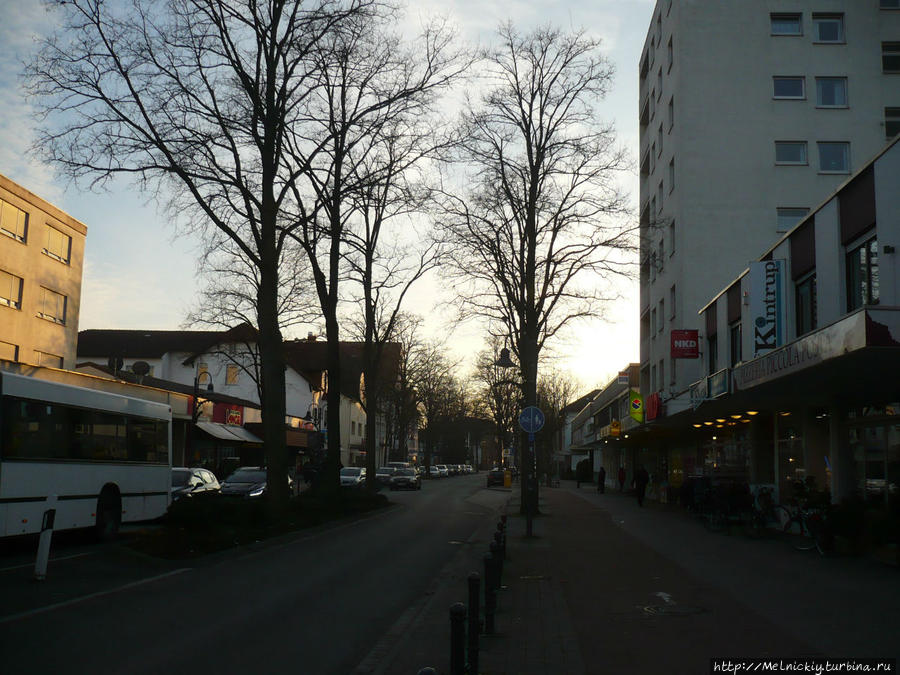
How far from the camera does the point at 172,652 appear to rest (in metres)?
7.53

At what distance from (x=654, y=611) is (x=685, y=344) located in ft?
71.1

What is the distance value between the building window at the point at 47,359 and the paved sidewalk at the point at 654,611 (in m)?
27.6

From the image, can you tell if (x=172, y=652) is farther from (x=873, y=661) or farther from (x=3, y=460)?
(x=3, y=460)

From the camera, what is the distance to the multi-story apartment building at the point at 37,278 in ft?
117

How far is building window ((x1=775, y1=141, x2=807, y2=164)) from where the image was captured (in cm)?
3591

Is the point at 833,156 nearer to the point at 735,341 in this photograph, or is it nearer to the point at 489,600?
the point at 735,341

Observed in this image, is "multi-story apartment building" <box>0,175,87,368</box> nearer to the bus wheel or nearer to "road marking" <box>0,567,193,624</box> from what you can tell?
the bus wheel

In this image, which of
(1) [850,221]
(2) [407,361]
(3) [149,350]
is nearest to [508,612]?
(1) [850,221]

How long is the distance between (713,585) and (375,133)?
1363cm

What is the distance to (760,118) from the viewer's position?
36281 mm

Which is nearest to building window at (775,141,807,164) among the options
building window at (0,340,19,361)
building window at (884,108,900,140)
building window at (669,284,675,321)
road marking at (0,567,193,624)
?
building window at (884,108,900,140)

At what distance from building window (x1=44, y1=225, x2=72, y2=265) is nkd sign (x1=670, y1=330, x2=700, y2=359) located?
27.8 metres

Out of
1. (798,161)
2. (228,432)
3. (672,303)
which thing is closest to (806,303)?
(672,303)

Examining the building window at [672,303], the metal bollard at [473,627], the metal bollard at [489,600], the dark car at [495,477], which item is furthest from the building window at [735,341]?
the dark car at [495,477]
